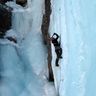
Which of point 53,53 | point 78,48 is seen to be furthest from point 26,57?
point 78,48

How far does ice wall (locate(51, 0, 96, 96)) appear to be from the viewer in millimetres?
4672

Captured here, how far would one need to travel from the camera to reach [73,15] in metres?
5.54

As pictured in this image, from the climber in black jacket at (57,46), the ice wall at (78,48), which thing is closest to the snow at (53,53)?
the ice wall at (78,48)

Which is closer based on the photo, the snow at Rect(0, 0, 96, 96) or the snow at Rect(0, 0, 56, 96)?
the snow at Rect(0, 0, 96, 96)

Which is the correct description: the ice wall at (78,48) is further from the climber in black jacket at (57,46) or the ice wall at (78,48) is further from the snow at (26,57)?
the snow at (26,57)

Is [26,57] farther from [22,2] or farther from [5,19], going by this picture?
[22,2]

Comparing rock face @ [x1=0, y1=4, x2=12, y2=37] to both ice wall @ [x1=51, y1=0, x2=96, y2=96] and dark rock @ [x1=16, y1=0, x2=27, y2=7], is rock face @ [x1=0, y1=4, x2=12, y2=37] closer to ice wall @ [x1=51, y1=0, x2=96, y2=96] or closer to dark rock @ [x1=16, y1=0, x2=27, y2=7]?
dark rock @ [x1=16, y1=0, x2=27, y2=7]

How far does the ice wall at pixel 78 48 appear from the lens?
4672 mm

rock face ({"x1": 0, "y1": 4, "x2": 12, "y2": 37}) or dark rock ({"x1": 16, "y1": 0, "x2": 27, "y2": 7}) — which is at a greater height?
dark rock ({"x1": 16, "y1": 0, "x2": 27, "y2": 7})

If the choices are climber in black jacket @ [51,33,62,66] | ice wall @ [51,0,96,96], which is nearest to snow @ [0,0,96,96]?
ice wall @ [51,0,96,96]

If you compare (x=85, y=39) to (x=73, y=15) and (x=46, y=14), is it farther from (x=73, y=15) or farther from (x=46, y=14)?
(x=46, y=14)

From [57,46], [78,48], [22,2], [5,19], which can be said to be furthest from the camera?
[22,2]

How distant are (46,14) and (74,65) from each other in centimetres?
399

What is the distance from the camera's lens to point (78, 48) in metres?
5.13
